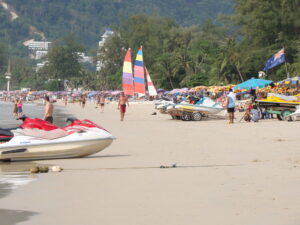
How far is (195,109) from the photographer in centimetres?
2689

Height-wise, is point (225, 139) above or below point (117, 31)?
below

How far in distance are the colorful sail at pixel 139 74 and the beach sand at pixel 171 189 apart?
34661 millimetres

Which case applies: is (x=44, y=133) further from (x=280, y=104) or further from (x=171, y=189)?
(x=280, y=104)

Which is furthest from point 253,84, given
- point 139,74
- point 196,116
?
point 139,74

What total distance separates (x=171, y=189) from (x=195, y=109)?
60.6ft

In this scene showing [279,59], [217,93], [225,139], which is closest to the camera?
[225,139]

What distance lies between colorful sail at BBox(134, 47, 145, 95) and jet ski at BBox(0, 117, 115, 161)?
36.4 m

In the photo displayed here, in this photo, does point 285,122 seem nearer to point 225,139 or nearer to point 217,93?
point 225,139

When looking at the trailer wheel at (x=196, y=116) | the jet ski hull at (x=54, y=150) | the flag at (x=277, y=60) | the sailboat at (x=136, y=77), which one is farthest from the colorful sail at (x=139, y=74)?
the jet ski hull at (x=54, y=150)

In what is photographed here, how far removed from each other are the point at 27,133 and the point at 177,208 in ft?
18.8

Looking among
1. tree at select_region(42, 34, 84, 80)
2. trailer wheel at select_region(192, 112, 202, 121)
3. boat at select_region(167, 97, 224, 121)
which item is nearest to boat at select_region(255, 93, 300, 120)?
boat at select_region(167, 97, 224, 121)

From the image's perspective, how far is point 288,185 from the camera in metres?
8.54

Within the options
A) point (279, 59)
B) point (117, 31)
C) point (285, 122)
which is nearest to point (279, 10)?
point (279, 59)

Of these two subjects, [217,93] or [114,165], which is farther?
[217,93]
